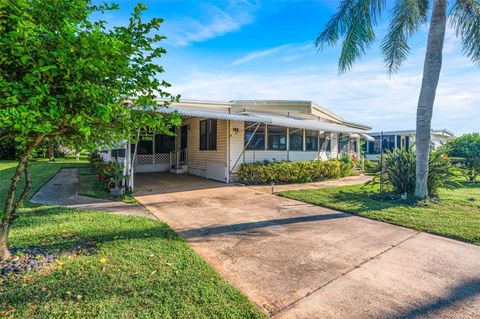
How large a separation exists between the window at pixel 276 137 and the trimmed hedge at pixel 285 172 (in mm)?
1146

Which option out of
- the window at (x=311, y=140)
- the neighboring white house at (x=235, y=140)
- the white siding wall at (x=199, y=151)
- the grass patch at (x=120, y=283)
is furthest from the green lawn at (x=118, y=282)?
the window at (x=311, y=140)

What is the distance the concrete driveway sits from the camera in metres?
2.81

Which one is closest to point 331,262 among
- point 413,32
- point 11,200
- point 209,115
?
point 11,200

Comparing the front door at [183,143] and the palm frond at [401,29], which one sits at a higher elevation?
the palm frond at [401,29]

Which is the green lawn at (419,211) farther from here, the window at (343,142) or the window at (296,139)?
the window at (343,142)

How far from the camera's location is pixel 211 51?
11961 millimetres

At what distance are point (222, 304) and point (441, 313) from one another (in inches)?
86.1

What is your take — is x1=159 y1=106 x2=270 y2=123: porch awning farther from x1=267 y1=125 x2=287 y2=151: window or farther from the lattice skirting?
the lattice skirting

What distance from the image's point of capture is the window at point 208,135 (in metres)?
12.8

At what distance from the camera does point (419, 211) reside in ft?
22.4

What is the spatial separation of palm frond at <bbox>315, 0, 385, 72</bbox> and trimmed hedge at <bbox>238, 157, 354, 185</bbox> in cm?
479

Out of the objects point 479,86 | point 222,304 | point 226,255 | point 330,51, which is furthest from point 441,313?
point 479,86

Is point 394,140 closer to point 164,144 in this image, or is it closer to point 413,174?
point 413,174

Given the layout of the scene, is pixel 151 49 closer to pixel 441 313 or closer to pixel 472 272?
pixel 441 313
